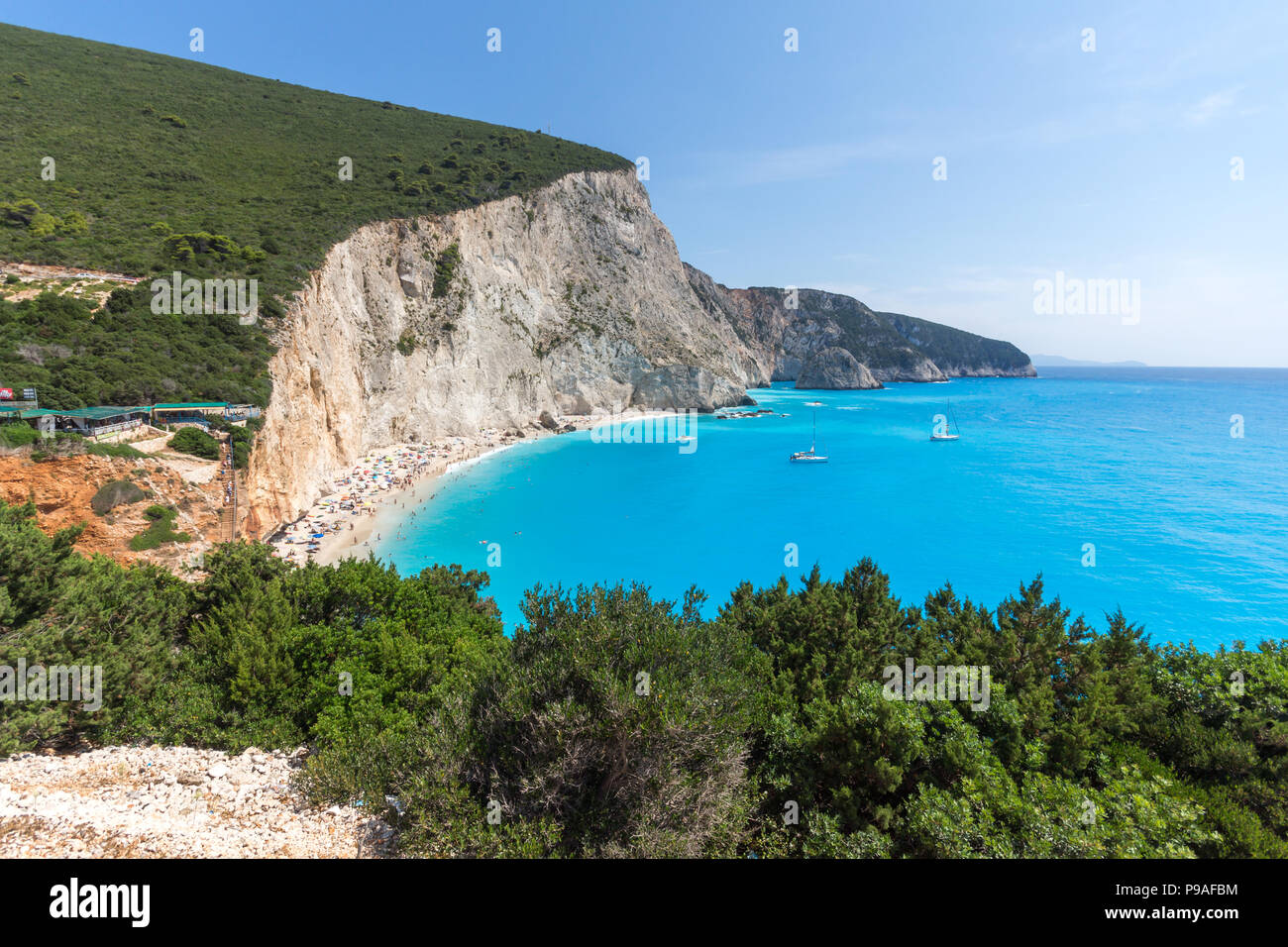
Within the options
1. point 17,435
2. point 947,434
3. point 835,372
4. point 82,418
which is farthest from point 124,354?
point 835,372

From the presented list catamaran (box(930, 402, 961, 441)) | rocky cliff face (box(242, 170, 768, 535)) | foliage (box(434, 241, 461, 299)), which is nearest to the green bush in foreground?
rocky cliff face (box(242, 170, 768, 535))

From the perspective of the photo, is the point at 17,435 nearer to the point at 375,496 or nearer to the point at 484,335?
the point at 375,496

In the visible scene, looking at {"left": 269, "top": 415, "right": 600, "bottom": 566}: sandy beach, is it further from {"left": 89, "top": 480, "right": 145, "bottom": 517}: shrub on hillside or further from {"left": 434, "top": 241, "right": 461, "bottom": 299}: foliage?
{"left": 434, "top": 241, "right": 461, "bottom": 299}: foliage

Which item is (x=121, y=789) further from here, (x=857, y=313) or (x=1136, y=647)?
(x=857, y=313)

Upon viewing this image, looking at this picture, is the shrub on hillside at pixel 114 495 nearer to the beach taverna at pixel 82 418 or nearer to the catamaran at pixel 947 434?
the beach taverna at pixel 82 418
